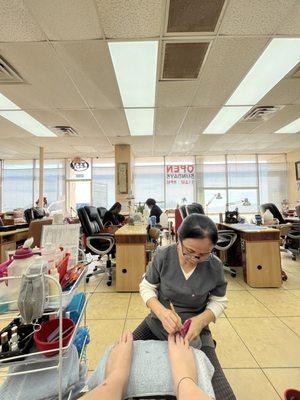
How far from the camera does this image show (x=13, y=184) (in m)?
7.92

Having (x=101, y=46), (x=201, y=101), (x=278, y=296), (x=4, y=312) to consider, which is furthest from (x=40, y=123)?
(x=278, y=296)

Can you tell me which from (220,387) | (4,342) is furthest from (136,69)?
(220,387)

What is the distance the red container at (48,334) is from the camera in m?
0.80

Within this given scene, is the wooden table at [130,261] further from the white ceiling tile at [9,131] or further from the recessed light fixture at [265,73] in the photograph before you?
the white ceiling tile at [9,131]

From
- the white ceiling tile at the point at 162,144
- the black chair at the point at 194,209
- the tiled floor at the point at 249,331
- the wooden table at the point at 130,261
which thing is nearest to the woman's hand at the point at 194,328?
the tiled floor at the point at 249,331

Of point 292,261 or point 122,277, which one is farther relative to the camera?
point 292,261

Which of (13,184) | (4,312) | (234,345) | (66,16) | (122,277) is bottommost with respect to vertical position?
(234,345)

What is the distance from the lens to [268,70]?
9.04 ft

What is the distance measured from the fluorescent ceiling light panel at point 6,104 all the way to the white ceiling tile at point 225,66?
274cm

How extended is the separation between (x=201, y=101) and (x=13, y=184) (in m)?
7.09

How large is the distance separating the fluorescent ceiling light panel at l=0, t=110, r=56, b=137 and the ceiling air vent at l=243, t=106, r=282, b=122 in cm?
385

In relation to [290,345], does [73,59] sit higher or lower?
higher

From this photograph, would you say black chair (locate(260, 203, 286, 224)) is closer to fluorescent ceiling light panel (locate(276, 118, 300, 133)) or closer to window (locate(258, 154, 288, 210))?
fluorescent ceiling light panel (locate(276, 118, 300, 133))

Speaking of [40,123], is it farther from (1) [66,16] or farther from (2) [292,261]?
(2) [292,261]
